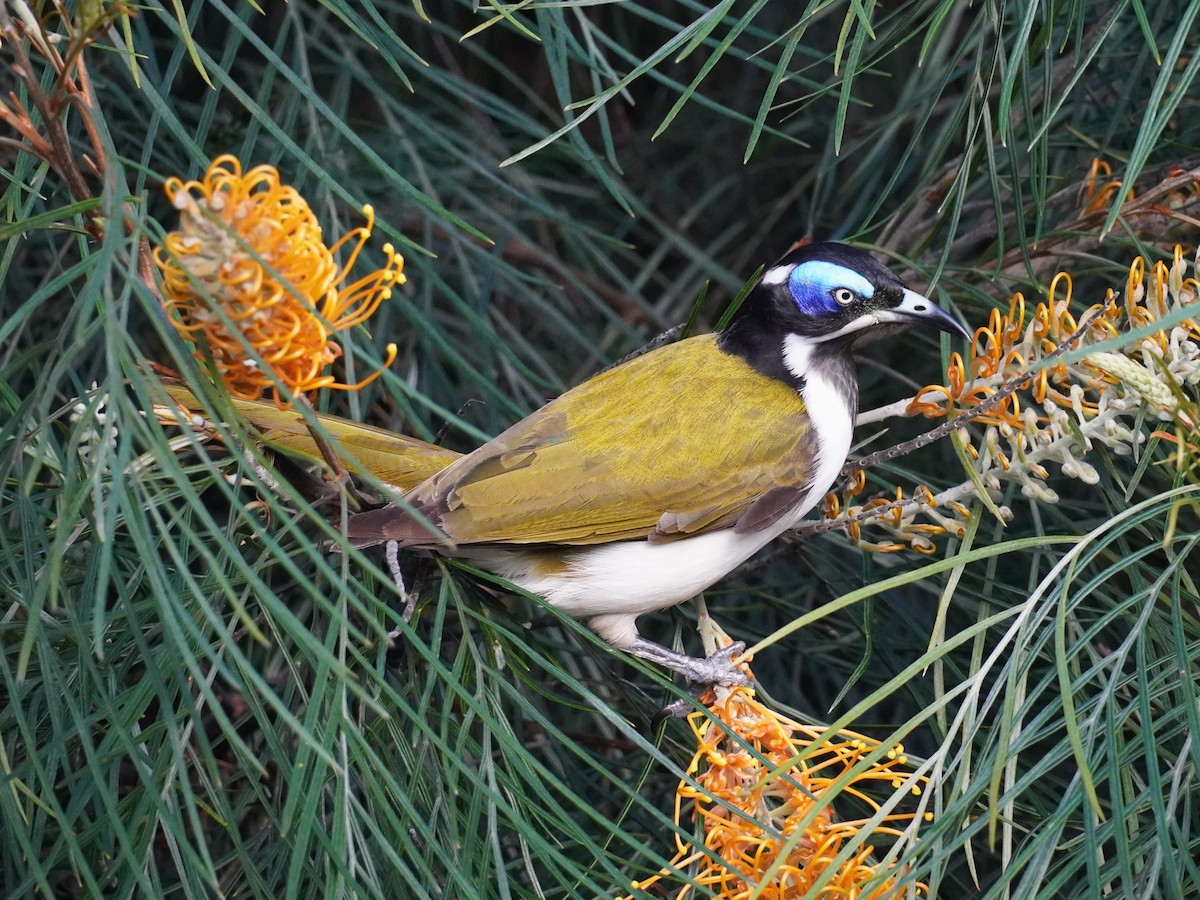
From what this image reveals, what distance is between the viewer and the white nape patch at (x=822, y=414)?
8.08ft

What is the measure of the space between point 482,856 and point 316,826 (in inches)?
14.2

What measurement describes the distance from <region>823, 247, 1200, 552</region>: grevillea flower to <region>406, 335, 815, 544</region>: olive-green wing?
0.41 m

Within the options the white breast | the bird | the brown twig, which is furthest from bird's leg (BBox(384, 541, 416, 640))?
the brown twig

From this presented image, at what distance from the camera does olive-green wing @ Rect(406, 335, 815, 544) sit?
237cm

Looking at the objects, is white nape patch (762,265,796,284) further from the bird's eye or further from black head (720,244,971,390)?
the bird's eye

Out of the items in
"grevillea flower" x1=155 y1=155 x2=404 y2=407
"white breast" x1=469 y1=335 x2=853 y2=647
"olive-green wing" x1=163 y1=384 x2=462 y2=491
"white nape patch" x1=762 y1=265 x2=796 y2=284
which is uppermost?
"grevillea flower" x1=155 y1=155 x2=404 y2=407

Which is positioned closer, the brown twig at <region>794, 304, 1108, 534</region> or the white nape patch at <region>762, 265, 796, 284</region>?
the brown twig at <region>794, 304, 1108, 534</region>

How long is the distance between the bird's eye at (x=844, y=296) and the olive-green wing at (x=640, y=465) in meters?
0.23

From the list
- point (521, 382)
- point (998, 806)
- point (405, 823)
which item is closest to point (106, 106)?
point (521, 382)

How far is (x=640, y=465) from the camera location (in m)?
2.47

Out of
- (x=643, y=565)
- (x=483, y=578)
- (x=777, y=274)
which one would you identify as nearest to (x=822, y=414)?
(x=777, y=274)

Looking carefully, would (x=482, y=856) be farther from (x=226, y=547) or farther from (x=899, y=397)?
(x=899, y=397)

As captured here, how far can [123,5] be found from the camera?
128cm

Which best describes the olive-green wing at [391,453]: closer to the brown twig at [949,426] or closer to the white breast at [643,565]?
the white breast at [643,565]
